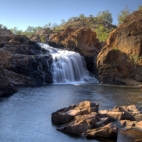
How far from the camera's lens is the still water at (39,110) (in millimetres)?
17922

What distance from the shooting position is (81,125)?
60.0 feet

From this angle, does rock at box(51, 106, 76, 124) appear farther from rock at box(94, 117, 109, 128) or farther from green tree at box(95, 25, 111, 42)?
green tree at box(95, 25, 111, 42)

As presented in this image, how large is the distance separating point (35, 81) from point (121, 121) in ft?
85.5

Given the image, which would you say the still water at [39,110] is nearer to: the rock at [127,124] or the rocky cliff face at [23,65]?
the rock at [127,124]

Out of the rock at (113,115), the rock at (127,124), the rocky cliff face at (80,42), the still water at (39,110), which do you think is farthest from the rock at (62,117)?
the rocky cliff face at (80,42)

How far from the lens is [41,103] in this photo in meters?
28.2

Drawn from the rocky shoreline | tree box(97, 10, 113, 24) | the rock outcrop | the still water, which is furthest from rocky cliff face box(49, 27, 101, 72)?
tree box(97, 10, 113, 24)

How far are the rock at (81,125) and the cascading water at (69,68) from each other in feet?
93.7

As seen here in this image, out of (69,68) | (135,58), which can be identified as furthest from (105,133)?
(69,68)

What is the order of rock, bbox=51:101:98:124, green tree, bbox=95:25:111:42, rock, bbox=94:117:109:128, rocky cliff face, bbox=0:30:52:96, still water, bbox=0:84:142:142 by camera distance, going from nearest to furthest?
still water, bbox=0:84:142:142 → rock, bbox=94:117:109:128 → rock, bbox=51:101:98:124 → rocky cliff face, bbox=0:30:52:96 → green tree, bbox=95:25:111:42

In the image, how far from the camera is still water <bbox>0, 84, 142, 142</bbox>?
706 inches

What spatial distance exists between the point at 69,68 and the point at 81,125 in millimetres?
32133

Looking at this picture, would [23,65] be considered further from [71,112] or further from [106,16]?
[106,16]

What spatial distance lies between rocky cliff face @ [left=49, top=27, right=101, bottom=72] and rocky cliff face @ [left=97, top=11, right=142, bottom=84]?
9976 mm
